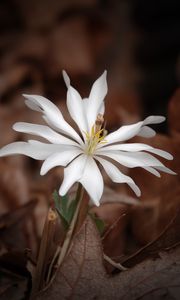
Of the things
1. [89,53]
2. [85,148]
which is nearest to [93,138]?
[85,148]

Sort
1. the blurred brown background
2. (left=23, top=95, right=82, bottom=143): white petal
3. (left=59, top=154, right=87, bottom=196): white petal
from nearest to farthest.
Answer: (left=59, top=154, right=87, bottom=196): white petal
(left=23, top=95, right=82, bottom=143): white petal
the blurred brown background

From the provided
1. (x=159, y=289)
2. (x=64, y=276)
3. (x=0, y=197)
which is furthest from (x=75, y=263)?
(x=0, y=197)

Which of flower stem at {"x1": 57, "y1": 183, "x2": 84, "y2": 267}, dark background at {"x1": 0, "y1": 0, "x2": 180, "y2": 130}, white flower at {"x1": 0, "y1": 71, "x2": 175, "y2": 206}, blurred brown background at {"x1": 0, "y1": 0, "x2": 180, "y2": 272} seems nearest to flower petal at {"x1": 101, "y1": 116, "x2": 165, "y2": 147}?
white flower at {"x1": 0, "y1": 71, "x2": 175, "y2": 206}

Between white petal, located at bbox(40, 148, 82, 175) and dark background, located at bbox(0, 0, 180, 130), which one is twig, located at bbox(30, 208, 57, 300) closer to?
white petal, located at bbox(40, 148, 82, 175)

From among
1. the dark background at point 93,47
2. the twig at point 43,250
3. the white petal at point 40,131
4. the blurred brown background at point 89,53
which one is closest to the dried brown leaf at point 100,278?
the twig at point 43,250

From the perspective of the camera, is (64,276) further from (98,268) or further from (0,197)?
(0,197)

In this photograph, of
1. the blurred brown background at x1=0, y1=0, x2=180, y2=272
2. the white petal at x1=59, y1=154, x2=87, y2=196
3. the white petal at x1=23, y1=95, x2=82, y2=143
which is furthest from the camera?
the blurred brown background at x1=0, y1=0, x2=180, y2=272

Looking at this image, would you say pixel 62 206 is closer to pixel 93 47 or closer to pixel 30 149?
pixel 30 149

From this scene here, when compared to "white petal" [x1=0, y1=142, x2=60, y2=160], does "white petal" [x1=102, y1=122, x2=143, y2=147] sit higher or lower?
lower
